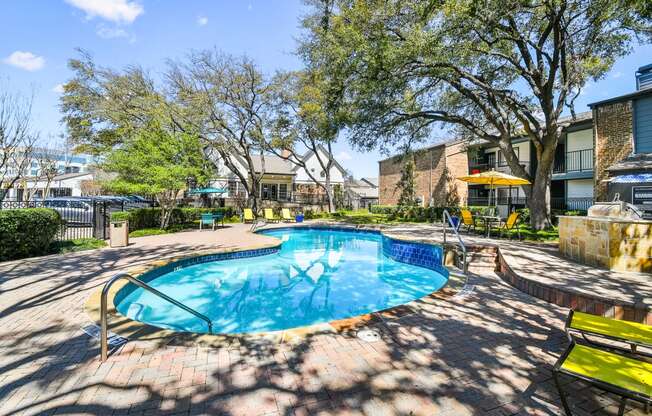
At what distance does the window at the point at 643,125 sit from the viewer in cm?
1262

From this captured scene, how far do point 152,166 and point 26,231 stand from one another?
586 cm

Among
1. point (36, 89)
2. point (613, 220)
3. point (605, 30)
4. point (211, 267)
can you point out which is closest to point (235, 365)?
point (211, 267)

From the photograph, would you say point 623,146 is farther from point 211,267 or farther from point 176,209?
point 176,209

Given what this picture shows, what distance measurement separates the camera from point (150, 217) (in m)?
14.6

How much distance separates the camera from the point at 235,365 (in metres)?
2.84

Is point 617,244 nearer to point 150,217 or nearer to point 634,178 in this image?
point 634,178

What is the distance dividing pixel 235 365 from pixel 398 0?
1193 centimetres

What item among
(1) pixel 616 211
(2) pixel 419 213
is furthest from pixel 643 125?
(2) pixel 419 213

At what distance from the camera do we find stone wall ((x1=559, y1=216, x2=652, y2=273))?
5539 mm

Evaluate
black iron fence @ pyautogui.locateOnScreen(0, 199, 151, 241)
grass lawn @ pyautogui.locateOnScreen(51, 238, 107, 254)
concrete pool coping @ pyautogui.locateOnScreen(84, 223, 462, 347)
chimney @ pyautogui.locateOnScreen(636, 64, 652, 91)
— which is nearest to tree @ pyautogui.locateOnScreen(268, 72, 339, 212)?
black iron fence @ pyautogui.locateOnScreen(0, 199, 151, 241)

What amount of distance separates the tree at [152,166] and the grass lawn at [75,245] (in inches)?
128

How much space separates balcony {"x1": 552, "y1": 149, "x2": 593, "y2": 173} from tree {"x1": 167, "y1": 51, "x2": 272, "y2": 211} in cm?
1999

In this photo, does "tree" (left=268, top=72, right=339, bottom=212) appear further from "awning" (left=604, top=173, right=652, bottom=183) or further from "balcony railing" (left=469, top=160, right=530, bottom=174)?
"awning" (left=604, top=173, right=652, bottom=183)

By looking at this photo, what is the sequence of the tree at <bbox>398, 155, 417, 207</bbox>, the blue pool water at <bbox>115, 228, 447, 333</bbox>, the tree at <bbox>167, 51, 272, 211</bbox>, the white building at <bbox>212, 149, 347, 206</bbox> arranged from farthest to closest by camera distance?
the white building at <bbox>212, 149, 347, 206</bbox> → the tree at <bbox>398, 155, 417, 207</bbox> → the tree at <bbox>167, 51, 272, 211</bbox> → the blue pool water at <bbox>115, 228, 447, 333</bbox>
